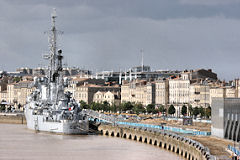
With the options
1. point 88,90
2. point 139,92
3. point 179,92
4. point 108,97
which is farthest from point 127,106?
point 88,90

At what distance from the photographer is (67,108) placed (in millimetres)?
76688

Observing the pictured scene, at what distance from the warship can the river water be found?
1634 mm

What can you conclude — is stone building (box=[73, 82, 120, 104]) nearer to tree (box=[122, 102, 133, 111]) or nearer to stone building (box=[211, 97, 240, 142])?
tree (box=[122, 102, 133, 111])

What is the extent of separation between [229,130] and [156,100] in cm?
8473

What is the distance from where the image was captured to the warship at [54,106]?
74.4m

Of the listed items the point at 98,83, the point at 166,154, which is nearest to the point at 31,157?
the point at 166,154

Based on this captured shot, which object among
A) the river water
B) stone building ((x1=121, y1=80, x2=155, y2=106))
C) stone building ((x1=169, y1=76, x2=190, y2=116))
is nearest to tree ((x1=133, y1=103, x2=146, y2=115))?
stone building ((x1=169, y1=76, x2=190, y2=116))

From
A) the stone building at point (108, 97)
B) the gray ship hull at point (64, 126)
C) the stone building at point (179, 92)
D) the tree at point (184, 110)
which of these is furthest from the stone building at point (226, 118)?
the stone building at point (108, 97)

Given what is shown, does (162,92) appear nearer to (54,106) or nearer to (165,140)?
(54,106)

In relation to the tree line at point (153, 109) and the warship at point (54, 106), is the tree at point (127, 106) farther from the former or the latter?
the warship at point (54, 106)

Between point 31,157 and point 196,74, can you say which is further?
point 196,74

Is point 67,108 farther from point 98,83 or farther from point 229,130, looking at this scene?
point 98,83

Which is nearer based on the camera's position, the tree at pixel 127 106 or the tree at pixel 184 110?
the tree at pixel 184 110

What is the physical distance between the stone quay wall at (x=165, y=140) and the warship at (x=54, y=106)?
396 centimetres
